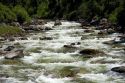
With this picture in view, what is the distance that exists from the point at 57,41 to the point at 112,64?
2285cm

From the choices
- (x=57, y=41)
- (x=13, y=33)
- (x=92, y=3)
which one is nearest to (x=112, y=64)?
(x=57, y=41)

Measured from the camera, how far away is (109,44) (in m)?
54.5

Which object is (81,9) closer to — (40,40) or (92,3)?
(92,3)

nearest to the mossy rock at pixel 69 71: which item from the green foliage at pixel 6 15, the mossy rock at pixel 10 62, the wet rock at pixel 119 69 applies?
the wet rock at pixel 119 69

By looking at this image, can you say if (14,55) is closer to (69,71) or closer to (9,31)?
(69,71)

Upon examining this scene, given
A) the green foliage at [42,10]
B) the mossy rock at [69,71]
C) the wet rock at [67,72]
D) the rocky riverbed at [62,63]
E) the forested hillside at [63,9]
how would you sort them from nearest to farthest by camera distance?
the rocky riverbed at [62,63], the wet rock at [67,72], the mossy rock at [69,71], the forested hillside at [63,9], the green foliage at [42,10]

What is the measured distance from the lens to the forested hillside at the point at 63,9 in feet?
305

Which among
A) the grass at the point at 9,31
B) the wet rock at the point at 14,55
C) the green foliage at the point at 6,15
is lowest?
the wet rock at the point at 14,55

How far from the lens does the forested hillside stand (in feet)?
305

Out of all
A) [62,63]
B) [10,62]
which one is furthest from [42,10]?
[62,63]

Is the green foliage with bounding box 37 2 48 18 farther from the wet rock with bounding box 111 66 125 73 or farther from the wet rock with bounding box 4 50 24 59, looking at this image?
the wet rock with bounding box 111 66 125 73

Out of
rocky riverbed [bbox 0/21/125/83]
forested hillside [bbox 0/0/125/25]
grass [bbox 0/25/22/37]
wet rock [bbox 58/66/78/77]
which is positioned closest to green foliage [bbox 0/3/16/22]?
forested hillside [bbox 0/0/125/25]

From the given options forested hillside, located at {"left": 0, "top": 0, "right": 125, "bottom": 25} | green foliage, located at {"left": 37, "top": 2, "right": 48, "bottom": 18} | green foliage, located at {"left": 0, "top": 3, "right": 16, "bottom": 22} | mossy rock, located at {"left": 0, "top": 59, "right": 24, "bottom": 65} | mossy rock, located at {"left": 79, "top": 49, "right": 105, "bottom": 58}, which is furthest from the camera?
green foliage, located at {"left": 37, "top": 2, "right": 48, "bottom": 18}

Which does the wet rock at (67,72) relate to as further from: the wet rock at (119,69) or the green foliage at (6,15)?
the green foliage at (6,15)
